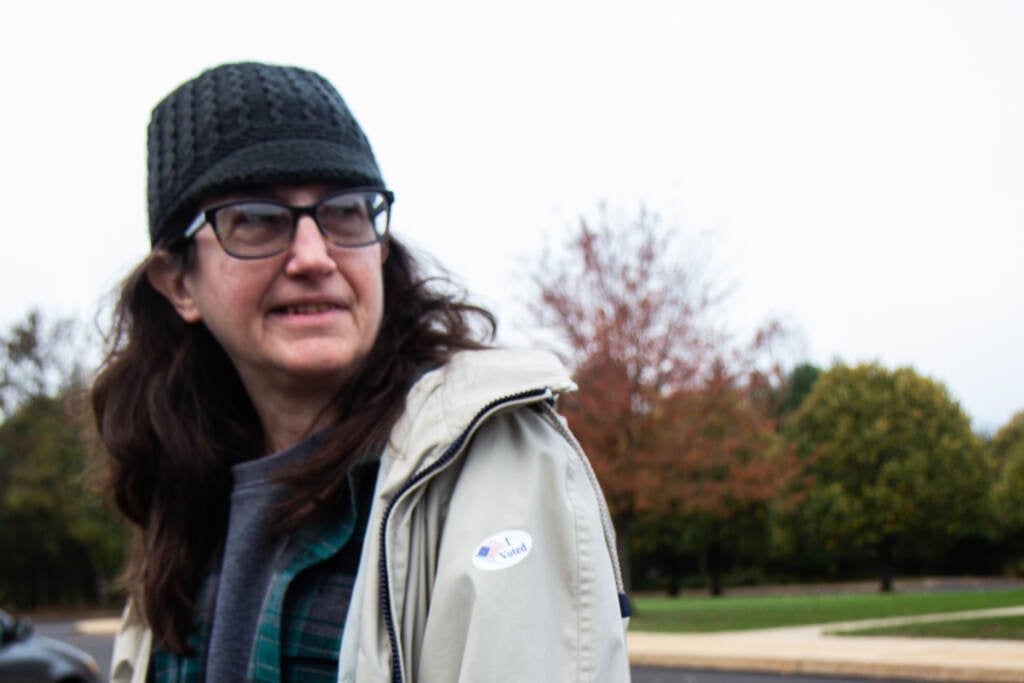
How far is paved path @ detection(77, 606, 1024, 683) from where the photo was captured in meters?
10.8

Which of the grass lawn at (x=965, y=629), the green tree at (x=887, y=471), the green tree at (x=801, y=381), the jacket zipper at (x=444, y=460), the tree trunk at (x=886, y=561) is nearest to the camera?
the jacket zipper at (x=444, y=460)

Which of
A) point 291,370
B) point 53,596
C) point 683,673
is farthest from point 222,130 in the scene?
point 53,596

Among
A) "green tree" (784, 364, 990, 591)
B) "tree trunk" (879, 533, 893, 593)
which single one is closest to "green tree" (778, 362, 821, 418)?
"green tree" (784, 364, 990, 591)

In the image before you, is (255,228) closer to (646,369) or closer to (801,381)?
(646,369)

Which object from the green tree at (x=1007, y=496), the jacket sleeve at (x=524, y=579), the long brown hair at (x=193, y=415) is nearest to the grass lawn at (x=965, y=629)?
the green tree at (x=1007, y=496)

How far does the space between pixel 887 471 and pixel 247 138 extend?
36.8m

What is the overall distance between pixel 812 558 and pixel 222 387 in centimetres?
3952

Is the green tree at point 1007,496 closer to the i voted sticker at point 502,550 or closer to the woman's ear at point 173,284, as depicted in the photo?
the woman's ear at point 173,284

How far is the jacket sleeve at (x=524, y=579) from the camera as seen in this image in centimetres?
125

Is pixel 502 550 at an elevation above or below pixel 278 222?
below

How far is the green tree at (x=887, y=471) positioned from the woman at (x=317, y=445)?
112 feet

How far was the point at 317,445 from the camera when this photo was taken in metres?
1.83

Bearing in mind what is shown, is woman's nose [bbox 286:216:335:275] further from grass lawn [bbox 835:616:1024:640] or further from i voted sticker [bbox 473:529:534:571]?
grass lawn [bbox 835:616:1024:640]

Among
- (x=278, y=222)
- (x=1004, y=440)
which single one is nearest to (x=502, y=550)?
(x=278, y=222)
